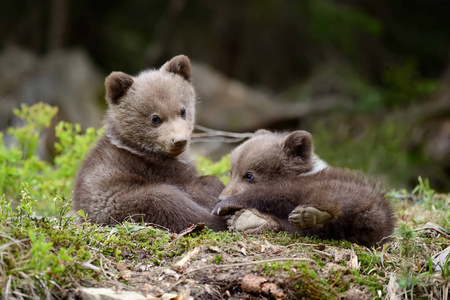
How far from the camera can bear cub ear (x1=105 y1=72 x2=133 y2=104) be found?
5.34m

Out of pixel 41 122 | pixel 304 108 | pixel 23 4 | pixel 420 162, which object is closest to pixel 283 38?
pixel 304 108

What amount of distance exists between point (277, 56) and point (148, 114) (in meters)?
10.8

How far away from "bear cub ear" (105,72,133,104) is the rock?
9.07ft

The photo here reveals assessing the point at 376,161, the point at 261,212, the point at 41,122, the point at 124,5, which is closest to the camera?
the point at 261,212

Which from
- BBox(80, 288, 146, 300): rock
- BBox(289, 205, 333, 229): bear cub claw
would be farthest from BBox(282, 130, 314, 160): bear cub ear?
BBox(80, 288, 146, 300): rock

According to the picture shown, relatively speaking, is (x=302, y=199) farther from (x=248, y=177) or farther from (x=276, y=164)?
(x=248, y=177)

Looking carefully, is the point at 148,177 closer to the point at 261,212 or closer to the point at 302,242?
the point at 261,212

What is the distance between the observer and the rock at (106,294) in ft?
9.85

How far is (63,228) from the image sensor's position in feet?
11.9

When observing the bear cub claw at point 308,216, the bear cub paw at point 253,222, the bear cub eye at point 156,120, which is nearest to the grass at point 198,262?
the bear cub paw at point 253,222

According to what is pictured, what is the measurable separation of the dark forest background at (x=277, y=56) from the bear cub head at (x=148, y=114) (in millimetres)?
6431

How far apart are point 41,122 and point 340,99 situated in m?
8.71

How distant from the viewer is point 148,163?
5086mm

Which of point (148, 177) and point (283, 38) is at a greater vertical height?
point (283, 38)
